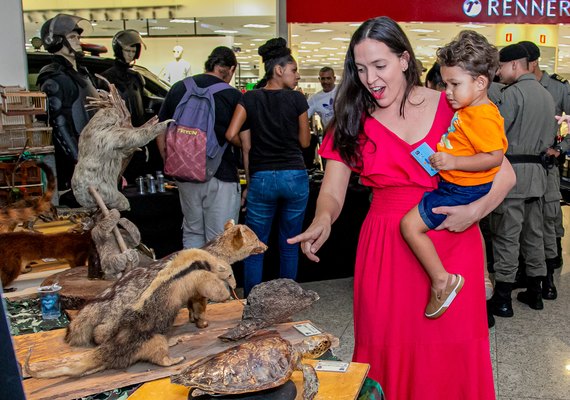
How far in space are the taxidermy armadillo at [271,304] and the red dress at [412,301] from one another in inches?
10.3

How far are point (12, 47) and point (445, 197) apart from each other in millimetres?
3650

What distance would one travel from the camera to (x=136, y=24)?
20.5 feet

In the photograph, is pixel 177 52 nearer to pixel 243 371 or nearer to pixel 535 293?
pixel 535 293

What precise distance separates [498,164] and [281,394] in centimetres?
102

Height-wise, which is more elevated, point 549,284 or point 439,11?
point 439,11

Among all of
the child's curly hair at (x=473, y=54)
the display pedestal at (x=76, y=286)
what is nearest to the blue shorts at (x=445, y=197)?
the child's curly hair at (x=473, y=54)

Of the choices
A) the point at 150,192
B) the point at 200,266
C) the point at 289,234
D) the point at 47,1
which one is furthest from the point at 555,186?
the point at 47,1

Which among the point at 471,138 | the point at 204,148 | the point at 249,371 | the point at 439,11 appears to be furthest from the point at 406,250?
the point at 439,11

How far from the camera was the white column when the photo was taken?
4449 millimetres

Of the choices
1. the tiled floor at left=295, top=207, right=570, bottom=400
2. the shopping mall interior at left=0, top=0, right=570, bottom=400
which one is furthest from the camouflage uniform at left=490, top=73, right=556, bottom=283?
the shopping mall interior at left=0, top=0, right=570, bottom=400

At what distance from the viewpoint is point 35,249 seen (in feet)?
8.55

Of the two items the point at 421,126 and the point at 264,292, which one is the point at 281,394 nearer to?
the point at 264,292

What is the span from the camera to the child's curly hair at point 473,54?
1967 millimetres

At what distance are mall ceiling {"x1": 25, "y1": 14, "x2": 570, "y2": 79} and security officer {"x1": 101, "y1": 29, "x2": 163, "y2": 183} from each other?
1.43 meters
